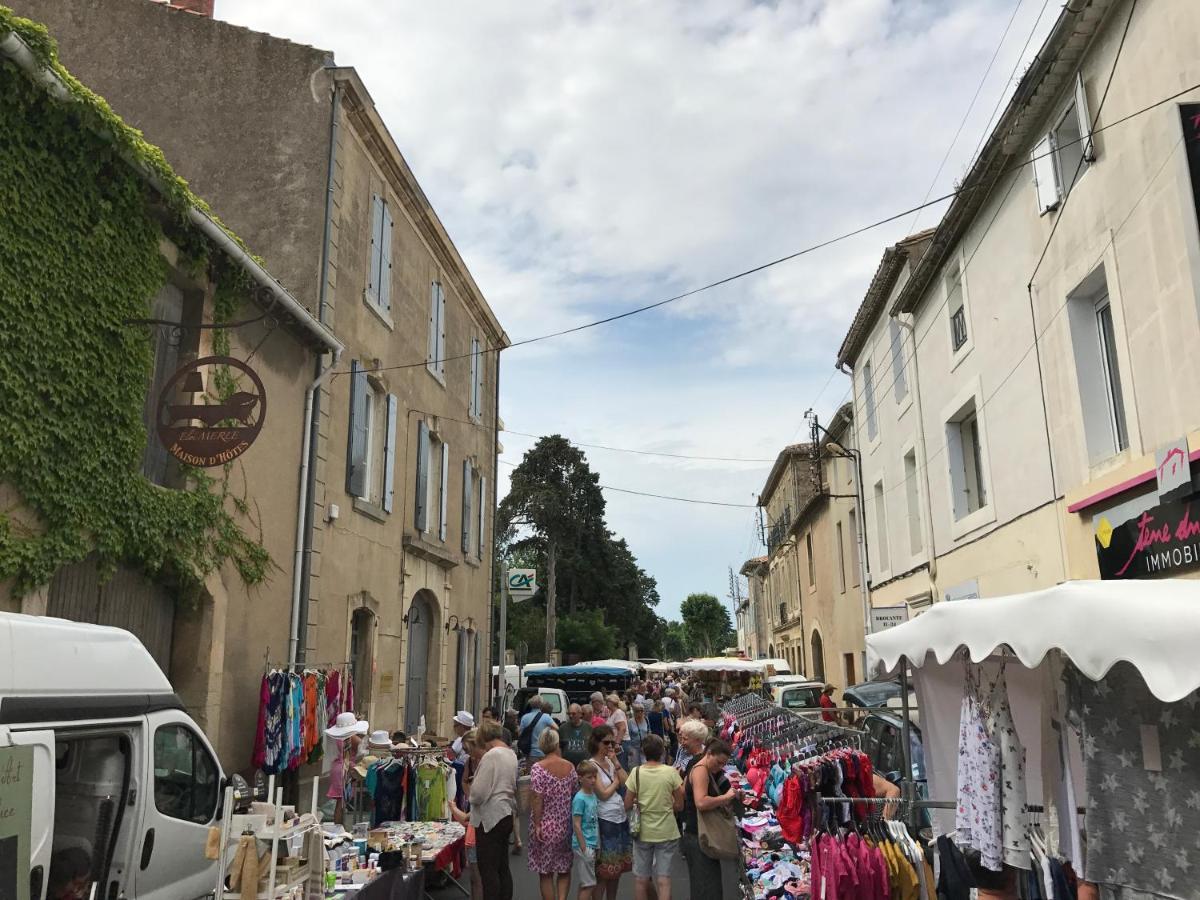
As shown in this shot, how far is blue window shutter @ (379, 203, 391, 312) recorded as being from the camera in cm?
1436

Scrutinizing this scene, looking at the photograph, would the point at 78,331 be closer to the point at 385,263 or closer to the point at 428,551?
the point at 385,263

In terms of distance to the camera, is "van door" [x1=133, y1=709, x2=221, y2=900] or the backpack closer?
"van door" [x1=133, y1=709, x2=221, y2=900]

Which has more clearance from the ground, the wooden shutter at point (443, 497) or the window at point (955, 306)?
the window at point (955, 306)

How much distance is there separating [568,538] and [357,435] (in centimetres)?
Result: 3687

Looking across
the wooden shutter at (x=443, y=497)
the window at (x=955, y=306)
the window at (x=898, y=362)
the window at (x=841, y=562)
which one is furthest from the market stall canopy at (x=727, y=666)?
the window at (x=955, y=306)

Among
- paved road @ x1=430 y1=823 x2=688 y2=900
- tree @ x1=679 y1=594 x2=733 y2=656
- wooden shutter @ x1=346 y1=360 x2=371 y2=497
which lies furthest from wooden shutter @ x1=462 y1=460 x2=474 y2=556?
tree @ x1=679 y1=594 x2=733 y2=656

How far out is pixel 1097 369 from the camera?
394 inches

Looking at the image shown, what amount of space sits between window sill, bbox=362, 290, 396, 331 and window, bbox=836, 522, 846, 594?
54.8 feet

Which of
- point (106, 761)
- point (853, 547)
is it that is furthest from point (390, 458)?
point (853, 547)

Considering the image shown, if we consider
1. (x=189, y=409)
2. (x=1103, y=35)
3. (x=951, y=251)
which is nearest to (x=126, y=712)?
(x=189, y=409)

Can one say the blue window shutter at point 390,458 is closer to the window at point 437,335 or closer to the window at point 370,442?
the window at point 370,442

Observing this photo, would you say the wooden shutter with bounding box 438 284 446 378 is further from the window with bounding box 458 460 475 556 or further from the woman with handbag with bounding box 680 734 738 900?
the woman with handbag with bounding box 680 734 738 900

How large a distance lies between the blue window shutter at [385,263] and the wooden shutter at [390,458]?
5.00 feet

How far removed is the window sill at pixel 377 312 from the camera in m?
13.6
